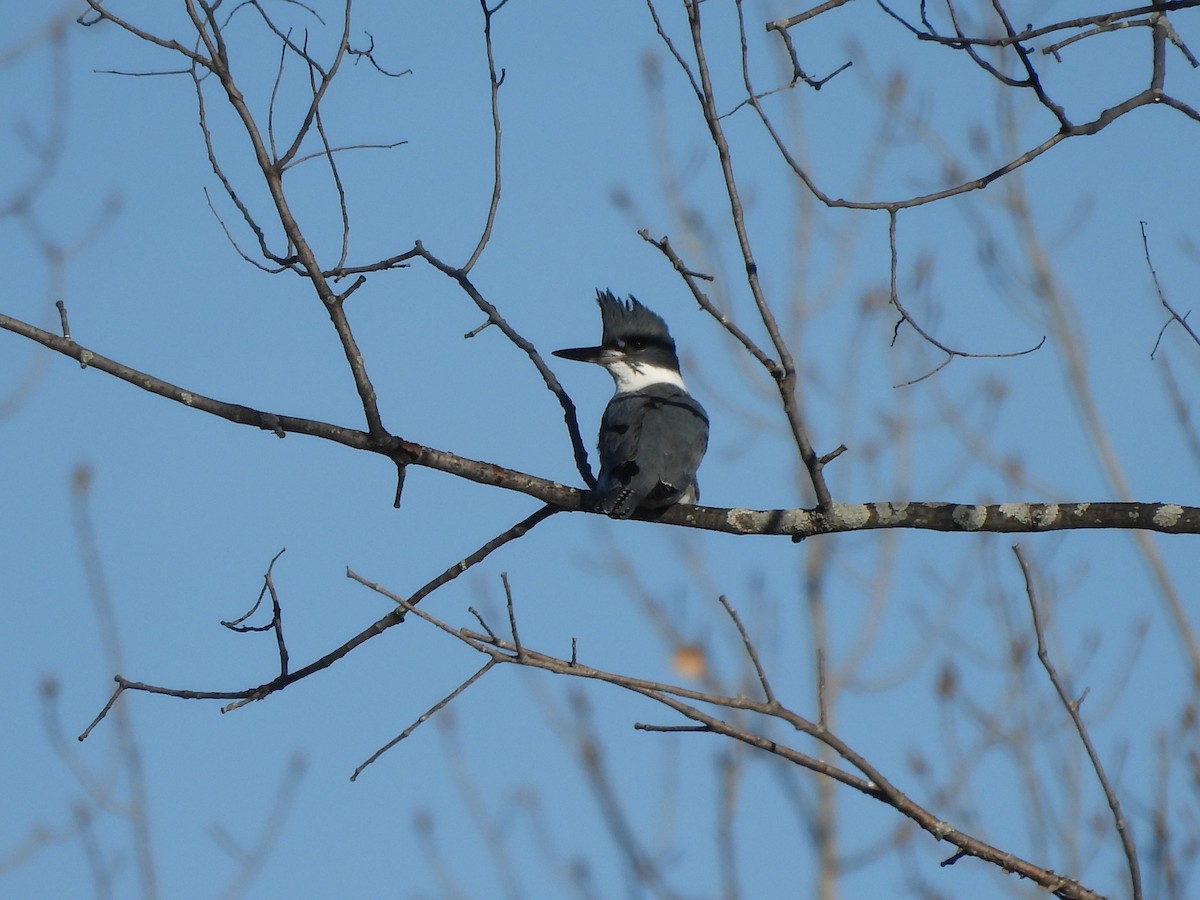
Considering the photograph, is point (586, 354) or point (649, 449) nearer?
point (649, 449)

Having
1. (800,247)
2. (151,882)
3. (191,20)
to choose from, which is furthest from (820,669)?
(800,247)

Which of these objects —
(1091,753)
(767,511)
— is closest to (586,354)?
(767,511)

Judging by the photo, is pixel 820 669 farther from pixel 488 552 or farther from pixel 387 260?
pixel 387 260

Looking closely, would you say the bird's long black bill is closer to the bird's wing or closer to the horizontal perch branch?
the bird's wing

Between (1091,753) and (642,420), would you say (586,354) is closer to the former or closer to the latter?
(642,420)

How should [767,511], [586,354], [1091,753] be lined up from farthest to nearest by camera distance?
[586,354], [767,511], [1091,753]

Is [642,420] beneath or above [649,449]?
above

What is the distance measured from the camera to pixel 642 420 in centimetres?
477

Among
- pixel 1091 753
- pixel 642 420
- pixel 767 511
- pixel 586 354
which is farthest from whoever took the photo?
pixel 586 354

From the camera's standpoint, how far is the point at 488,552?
11.8ft

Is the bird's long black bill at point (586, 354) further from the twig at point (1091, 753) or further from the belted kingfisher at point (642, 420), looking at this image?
the twig at point (1091, 753)

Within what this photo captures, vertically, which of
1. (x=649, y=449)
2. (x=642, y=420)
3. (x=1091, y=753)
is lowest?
(x=1091, y=753)

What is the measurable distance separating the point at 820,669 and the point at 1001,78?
61.0 inches

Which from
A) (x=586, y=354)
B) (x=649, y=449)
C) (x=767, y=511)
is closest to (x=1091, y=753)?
(x=767, y=511)
